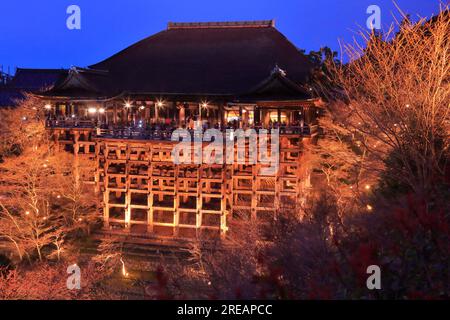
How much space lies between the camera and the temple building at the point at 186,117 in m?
20.1

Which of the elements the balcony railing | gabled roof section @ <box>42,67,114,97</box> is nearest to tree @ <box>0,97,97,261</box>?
the balcony railing

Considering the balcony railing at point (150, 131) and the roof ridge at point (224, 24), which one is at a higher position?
the roof ridge at point (224, 24)

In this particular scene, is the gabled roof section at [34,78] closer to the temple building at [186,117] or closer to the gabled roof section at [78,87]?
the temple building at [186,117]

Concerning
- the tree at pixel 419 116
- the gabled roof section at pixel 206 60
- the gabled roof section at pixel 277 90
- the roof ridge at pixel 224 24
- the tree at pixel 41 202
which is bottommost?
the tree at pixel 41 202

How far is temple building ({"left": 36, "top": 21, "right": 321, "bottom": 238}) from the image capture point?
66.0 feet

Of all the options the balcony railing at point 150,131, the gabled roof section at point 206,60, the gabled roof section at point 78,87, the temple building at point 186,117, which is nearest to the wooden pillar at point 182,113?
the temple building at point 186,117

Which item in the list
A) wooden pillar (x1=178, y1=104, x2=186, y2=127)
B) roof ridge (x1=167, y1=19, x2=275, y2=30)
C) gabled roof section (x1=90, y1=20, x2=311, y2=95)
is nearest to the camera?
gabled roof section (x1=90, y1=20, x2=311, y2=95)

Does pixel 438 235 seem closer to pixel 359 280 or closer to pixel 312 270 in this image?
pixel 359 280

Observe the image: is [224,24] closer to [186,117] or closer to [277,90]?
[186,117]

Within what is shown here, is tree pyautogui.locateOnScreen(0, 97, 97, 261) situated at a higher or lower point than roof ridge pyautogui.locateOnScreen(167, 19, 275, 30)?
lower

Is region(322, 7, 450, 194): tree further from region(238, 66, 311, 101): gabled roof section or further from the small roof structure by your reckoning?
the small roof structure

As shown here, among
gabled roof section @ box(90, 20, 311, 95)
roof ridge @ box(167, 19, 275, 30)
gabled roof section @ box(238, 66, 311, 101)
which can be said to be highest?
roof ridge @ box(167, 19, 275, 30)
